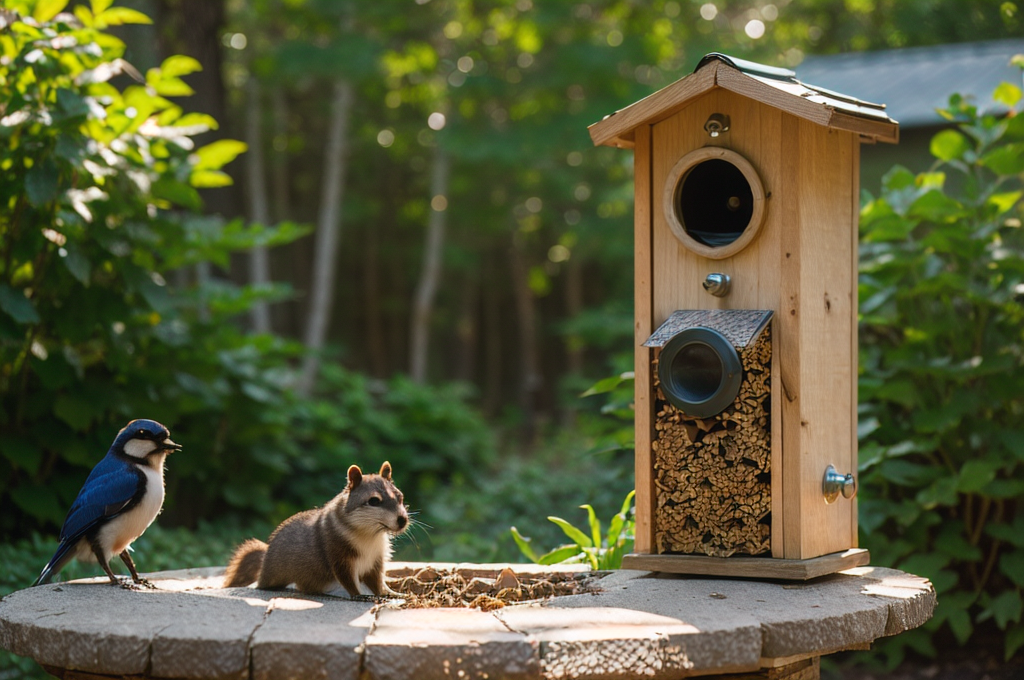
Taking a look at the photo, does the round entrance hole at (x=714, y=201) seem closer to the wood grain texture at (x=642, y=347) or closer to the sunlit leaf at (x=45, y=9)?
the wood grain texture at (x=642, y=347)

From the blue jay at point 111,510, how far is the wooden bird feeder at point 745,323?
182 cm

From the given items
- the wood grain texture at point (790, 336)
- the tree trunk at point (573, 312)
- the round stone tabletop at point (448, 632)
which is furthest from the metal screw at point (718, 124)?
the tree trunk at point (573, 312)

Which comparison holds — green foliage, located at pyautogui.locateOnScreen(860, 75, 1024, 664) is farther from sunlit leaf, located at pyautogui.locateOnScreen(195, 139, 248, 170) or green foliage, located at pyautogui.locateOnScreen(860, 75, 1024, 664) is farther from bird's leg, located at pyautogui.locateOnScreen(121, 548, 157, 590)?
sunlit leaf, located at pyautogui.locateOnScreen(195, 139, 248, 170)

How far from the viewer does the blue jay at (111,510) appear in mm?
3508

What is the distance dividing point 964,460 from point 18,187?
18.9 feet

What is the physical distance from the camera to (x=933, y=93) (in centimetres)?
923

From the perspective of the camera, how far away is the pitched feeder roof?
11.4 ft

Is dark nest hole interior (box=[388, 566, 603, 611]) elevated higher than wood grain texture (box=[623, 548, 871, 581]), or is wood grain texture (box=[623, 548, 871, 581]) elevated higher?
wood grain texture (box=[623, 548, 871, 581])

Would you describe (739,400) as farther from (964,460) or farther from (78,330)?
(78,330)

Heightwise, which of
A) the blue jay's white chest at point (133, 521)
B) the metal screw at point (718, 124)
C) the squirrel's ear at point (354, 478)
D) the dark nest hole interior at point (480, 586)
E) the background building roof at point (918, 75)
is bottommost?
the dark nest hole interior at point (480, 586)

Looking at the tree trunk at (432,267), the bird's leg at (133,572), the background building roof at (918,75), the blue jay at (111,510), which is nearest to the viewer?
the blue jay at (111,510)

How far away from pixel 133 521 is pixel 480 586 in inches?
52.7

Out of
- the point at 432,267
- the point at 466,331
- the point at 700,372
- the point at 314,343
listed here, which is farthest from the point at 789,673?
the point at 466,331

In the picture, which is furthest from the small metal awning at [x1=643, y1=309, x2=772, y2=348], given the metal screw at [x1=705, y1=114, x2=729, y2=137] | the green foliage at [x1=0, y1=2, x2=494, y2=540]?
the green foliage at [x1=0, y1=2, x2=494, y2=540]
